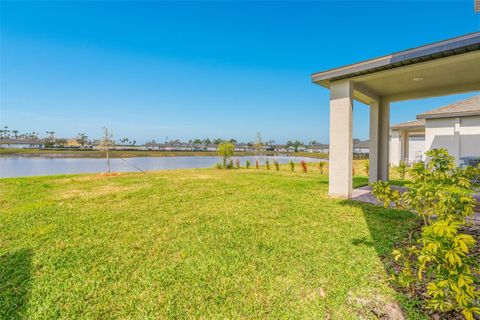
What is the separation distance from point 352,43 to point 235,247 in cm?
1617

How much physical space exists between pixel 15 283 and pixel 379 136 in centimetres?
879

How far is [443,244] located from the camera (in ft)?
4.81

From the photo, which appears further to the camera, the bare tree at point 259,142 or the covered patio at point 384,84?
the bare tree at point 259,142

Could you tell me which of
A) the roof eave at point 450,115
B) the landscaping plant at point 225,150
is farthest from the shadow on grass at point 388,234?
the landscaping plant at point 225,150

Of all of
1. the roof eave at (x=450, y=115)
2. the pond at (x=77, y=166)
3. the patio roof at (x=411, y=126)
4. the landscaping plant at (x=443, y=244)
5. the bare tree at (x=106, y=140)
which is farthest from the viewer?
the pond at (x=77, y=166)

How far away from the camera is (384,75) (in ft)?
16.7

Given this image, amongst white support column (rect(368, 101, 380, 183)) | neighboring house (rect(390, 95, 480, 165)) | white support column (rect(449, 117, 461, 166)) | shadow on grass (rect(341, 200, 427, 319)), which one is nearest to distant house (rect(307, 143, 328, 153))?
neighboring house (rect(390, 95, 480, 165))

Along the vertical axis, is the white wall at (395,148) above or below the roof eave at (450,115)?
below

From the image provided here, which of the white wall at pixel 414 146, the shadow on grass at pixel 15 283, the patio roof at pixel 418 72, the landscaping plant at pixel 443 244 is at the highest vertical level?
the patio roof at pixel 418 72

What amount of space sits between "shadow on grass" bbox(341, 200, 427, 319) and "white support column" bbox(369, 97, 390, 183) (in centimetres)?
274

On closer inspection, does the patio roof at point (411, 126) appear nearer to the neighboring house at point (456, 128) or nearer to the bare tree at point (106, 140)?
the neighboring house at point (456, 128)

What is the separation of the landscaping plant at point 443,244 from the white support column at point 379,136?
16.3 feet

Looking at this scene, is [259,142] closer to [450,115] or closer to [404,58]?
[450,115]

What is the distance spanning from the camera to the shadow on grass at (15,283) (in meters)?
1.96
